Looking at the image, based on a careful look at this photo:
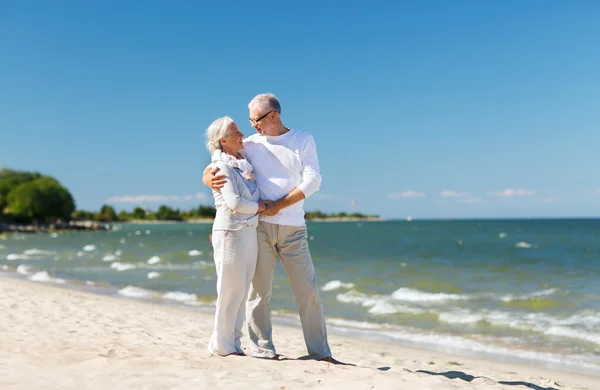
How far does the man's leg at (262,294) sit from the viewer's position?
5062mm

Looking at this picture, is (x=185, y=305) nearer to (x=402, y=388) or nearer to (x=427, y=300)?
(x=427, y=300)

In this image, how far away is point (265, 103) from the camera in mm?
4922

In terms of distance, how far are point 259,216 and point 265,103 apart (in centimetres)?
99

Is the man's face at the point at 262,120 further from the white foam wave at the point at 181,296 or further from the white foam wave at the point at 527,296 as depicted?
the white foam wave at the point at 527,296

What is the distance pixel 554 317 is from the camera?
1176 cm

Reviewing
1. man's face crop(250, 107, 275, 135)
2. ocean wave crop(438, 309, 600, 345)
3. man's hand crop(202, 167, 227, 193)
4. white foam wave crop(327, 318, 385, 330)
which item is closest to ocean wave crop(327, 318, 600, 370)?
white foam wave crop(327, 318, 385, 330)

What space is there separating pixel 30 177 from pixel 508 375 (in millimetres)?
124820

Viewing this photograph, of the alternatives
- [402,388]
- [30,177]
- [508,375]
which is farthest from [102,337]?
[30,177]

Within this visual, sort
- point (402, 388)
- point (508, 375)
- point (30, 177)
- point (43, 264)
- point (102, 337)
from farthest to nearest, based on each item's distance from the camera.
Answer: point (30, 177) < point (43, 264) < point (102, 337) < point (508, 375) < point (402, 388)

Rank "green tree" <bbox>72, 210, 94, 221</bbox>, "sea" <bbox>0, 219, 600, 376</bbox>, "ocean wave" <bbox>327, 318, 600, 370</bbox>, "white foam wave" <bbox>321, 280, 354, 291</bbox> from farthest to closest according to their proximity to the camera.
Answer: "green tree" <bbox>72, 210, 94, 221</bbox>
"white foam wave" <bbox>321, 280, 354, 291</bbox>
"sea" <bbox>0, 219, 600, 376</bbox>
"ocean wave" <bbox>327, 318, 600, 370</bbox>

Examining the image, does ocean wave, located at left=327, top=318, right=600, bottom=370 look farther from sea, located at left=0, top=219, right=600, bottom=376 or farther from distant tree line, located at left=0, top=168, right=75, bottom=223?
distant tree line, located at left=0, top=168, right=75, bottom=223

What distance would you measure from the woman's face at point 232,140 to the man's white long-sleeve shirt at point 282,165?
0.53 feet

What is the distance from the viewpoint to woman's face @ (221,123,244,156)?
4.79m

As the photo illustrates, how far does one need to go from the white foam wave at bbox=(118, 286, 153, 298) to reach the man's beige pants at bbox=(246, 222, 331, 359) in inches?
409
